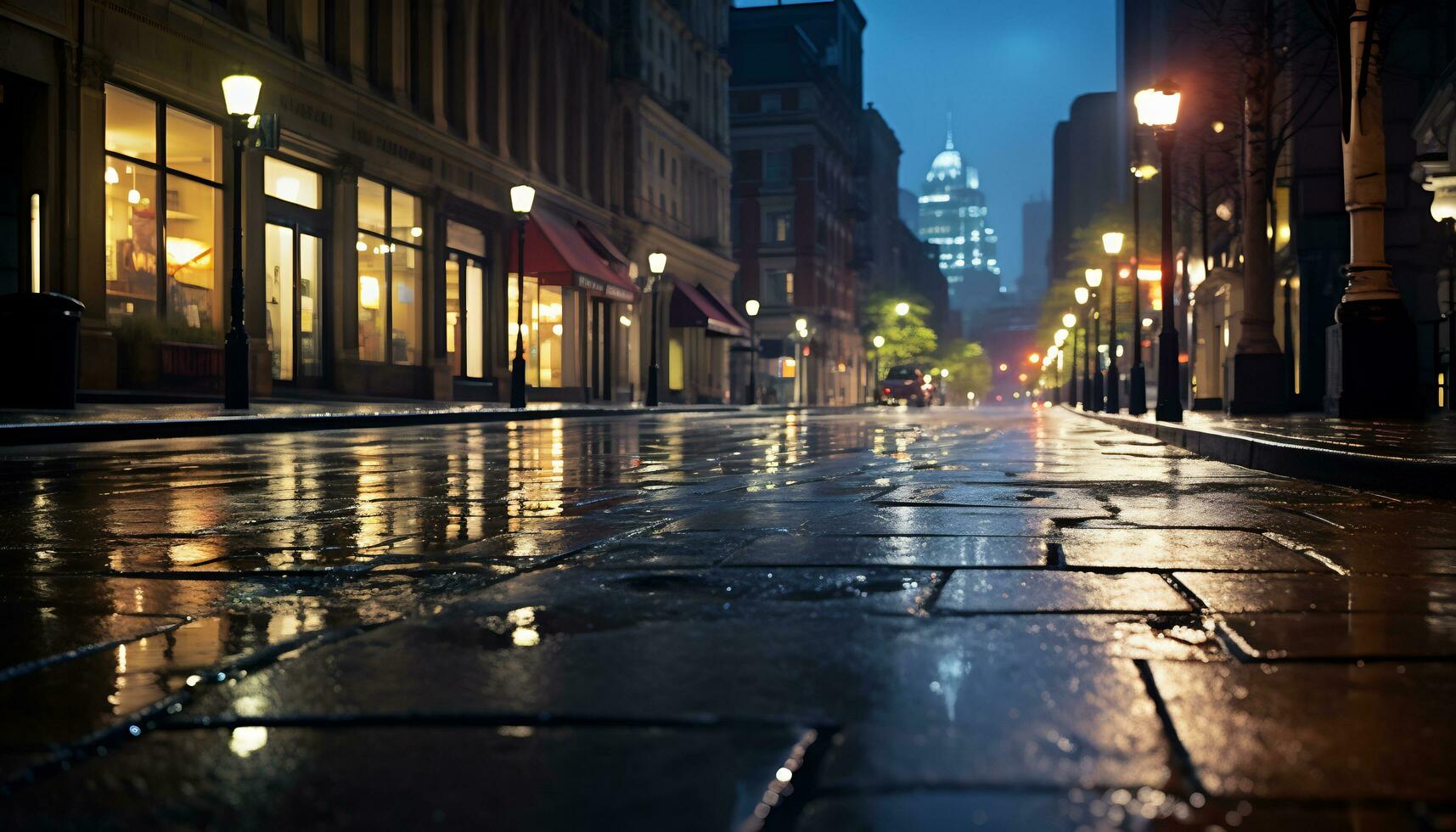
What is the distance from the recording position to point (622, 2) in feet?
171

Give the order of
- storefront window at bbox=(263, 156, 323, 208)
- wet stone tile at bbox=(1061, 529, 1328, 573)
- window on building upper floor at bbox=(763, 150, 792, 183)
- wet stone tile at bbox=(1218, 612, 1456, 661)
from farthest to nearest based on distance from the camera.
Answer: window on building upper floor at bbox=(763, 150, 792, 183) < storefront window at bbox=(263, 156, 323, 208) < wet stone tile at bbox=(1061, 529, 1328, 573) < wet stone tile at bbox=(1218, 612, 1456, 661)

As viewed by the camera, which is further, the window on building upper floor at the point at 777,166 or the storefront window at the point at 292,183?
the window on building upper floor at the point at 777,166

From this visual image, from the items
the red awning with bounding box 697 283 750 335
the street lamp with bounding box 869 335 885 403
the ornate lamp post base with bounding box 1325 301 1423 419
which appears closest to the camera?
the ornate lamp post base with bounding box 1325 301 1423 419

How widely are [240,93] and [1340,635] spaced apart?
1908 centimetres

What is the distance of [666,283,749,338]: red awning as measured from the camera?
2208 inches

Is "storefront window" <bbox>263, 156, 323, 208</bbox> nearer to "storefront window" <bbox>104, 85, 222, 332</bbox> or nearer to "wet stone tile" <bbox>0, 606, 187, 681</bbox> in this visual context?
"storefront window" <bbox>104, 85, 222, 332</bbox>

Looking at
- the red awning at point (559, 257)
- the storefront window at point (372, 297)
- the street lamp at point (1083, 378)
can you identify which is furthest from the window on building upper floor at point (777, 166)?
the storefront window at point (372, 297)

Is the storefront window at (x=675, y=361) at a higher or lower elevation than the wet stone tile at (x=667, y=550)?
higher

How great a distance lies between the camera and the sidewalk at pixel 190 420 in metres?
13.7

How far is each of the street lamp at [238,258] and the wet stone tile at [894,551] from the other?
16.4 metres

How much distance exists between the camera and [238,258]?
20.2m

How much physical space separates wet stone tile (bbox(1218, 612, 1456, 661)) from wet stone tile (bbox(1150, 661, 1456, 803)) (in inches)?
4.9

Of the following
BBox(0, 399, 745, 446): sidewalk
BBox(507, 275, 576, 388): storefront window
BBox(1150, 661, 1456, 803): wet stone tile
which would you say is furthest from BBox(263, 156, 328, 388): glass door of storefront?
BBox(1150, 661, 1456, 803): wet stone tile

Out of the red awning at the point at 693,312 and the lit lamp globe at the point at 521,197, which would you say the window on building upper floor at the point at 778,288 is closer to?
the red awning at the point at 693,312
